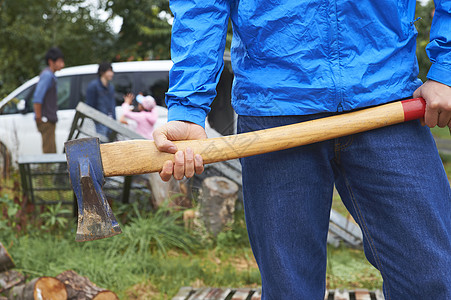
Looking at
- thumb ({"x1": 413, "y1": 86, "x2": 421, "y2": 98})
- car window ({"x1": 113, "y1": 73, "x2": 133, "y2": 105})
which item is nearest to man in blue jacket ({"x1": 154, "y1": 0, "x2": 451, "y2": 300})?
thumb ({"x1": 413, "y1": 86, "x2": 421, "y2": 98})

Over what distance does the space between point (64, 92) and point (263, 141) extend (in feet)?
22.6

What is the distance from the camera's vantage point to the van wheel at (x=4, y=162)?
5254 mm

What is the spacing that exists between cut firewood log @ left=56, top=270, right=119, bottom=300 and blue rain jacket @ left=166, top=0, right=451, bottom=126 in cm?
175

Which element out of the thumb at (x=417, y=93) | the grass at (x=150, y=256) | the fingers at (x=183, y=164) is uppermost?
the thumb at (x=417, y=93)

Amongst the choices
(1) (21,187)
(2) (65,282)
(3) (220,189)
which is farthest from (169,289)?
(1) (21,187)

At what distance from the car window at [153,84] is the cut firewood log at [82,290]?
14.7 feet

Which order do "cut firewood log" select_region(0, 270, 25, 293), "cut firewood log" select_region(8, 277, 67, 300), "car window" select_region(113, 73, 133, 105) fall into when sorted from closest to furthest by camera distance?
"cut firewood log" select_region(8, 277, 67, 300) < "cut firewood log" select_region(0, 270, 25, 293) < "car window" select_region(113, 73, 133, 105)

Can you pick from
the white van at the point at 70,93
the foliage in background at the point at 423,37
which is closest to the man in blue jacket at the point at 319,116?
the white van at the point at 70,93

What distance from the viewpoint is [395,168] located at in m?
1.44

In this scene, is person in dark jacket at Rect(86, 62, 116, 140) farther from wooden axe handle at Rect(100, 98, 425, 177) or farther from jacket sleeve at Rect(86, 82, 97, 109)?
wooden axe handle at Rect(100, 98, 425, 177)

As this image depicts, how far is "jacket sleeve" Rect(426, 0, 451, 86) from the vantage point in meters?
1.44

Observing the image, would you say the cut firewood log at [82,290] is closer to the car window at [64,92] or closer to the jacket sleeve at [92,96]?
the jacket sleeve at [92,96]

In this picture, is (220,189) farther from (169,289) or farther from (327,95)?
(327,95)

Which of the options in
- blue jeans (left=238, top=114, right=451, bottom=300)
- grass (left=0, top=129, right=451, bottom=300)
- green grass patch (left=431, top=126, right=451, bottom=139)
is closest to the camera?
blue jeans (left=238, top=114, right=451, bottom=300)
